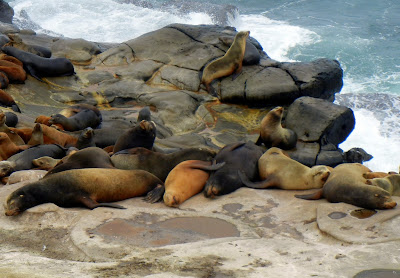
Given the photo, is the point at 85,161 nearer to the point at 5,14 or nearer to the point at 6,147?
the point at 6,147

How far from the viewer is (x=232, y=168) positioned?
6.87 m

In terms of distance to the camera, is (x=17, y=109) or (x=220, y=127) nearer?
(x=17, y=109)

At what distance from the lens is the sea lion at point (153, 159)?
6.86 meters

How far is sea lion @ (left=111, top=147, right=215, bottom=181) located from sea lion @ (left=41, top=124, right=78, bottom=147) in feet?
6.15

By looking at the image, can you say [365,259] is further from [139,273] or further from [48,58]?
[48,58]

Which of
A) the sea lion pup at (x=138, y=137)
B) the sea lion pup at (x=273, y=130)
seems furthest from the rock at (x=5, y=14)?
the sea lion pup at (x=138, y=137)

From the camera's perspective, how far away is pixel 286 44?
27.0m

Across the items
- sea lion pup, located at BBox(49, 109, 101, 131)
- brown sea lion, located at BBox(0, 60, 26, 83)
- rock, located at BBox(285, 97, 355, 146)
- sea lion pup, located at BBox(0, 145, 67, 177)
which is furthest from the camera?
brown sea lion, located at BBox(0, 60, 26, 83)

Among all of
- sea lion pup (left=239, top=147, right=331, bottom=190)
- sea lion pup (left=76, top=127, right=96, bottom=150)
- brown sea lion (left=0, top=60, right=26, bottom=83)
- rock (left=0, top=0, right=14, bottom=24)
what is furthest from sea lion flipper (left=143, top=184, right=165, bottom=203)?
rock (left=0, top=0, right=14, bottom=24)

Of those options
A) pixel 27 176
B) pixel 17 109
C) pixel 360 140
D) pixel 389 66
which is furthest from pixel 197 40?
pixel 389 66

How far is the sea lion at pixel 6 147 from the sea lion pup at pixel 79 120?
1.44 metres

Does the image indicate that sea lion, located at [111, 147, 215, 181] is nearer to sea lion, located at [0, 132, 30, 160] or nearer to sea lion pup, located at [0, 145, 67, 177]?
sea lion pup, located at [0, 145, 67, 177]

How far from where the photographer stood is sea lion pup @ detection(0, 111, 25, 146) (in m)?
8.37

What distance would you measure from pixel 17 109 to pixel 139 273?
7.28 m
